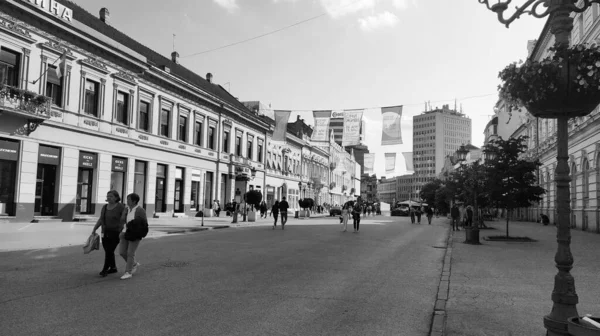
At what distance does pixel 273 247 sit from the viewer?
49.4 ft

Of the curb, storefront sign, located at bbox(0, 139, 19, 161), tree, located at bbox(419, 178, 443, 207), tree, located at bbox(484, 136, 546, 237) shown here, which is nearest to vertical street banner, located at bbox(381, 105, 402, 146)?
tree, located at bbox(484, 136, 546, 237)

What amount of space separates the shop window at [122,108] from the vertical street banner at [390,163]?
23.1 meters

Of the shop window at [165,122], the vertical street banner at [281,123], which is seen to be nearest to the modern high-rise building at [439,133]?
the vertical street banner at [281,123]

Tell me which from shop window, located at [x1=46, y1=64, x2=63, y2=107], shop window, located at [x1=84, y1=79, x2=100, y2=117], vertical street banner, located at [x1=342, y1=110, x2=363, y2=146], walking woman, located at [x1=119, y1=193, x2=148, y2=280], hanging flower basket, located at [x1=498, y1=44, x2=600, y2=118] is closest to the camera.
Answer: hanging flower basket, located at [x1=498, y1=44, x2=600, y2=118]

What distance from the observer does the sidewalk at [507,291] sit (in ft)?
19.4

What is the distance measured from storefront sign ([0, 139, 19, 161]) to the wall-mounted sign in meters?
6.76

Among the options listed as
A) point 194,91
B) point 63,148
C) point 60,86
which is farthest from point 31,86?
point 194,91

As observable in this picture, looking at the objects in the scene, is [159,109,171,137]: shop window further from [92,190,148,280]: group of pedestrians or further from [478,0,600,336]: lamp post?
[478,0,600,336]: lamp post

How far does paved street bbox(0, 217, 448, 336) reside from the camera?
5633 millimetres

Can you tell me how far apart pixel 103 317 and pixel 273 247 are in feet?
30.7

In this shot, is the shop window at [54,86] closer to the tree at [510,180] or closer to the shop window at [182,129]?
the shop window at [182,129]

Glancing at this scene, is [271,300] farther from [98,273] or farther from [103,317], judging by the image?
[98,273]

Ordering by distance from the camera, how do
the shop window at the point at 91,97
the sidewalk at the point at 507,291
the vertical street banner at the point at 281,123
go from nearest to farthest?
the sidewalk at the point at 507,291 < the shop window at the point at 91,97 < the vertical street banner at the point at 281,123

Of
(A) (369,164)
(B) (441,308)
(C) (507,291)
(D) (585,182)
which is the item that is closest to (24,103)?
(B) (441,308)
